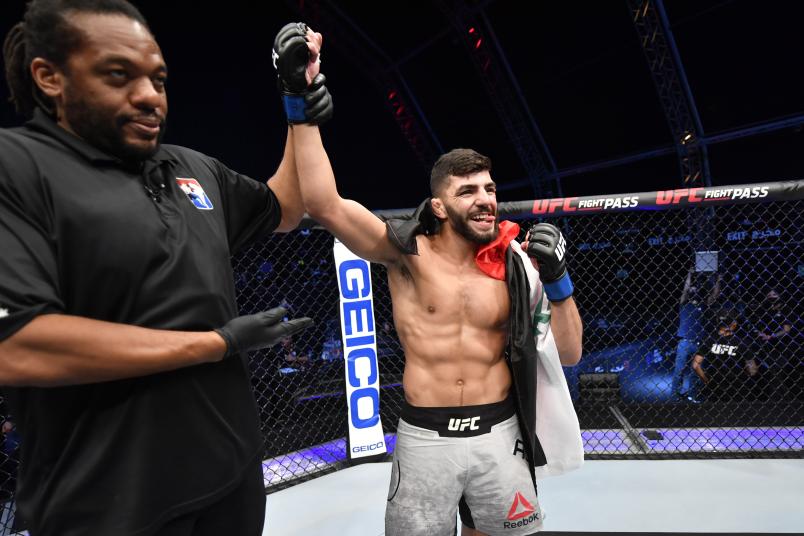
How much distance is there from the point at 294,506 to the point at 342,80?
344 inches

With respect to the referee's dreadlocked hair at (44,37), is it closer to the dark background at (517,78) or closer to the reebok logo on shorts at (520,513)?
the reebok logo on shorts at (520,513)

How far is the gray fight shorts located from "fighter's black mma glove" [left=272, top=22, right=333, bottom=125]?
3.46 ft

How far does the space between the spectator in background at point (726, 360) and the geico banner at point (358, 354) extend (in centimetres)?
322

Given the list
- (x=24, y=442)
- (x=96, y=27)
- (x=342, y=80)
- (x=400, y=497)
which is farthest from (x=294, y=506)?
(x=342, y=80)

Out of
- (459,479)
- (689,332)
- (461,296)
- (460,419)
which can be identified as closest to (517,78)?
(689,332)

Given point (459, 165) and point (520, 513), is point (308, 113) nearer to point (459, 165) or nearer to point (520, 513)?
point (459, 165)

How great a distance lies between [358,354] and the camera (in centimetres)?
245

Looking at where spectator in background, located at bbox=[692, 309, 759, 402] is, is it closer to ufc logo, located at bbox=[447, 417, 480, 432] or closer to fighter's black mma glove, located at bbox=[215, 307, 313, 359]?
ufc logo, located at bbox=[447, 417, 480, 432]

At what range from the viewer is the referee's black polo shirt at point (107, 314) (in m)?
0.78

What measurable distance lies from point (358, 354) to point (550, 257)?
4.08 ft

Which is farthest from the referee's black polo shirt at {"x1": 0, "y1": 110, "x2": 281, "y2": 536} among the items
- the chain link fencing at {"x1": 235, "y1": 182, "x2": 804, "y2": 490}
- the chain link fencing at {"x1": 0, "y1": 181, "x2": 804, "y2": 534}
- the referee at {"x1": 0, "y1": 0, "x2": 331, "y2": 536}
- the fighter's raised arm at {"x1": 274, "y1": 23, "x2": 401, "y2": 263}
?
the chain link fencing at {"x1": 235, "y1": 182, "x2": 804, "y2": 490}

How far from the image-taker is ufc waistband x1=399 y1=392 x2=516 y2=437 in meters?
1.64

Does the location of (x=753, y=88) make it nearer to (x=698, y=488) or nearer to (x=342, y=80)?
(x=698, y=488)

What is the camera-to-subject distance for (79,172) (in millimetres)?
851
